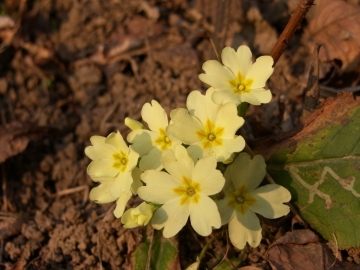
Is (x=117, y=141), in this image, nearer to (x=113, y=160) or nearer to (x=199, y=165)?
(x=113, y=160)

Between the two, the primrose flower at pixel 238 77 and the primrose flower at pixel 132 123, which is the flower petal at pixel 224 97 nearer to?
the primrose flower at pixel 238 77

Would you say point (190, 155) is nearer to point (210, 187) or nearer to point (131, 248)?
point (210, 187)

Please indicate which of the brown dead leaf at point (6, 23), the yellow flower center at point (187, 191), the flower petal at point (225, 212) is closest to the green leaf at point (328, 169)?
the flower petal at point (225, 212)

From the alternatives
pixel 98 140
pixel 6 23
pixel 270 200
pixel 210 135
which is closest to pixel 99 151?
pixel 98 140

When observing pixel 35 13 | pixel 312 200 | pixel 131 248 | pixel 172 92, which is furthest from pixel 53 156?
pixel 312 200

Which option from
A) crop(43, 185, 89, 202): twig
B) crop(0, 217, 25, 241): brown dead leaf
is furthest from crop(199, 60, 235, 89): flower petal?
crop(0, 217, 25, 241): brown dead leaf

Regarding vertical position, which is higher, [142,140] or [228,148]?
[228,148]
